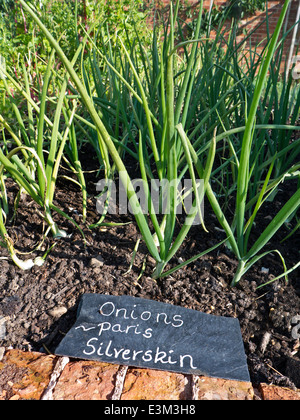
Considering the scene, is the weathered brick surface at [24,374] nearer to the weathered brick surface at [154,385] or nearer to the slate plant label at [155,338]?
the slate plant label at [155,338]

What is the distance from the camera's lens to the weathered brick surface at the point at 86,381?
2.14ft

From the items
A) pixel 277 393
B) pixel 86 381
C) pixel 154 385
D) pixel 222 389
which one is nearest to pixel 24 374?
pixel 86 381

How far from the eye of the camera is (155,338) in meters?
0.79

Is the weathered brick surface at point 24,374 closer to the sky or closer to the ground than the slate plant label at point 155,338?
closer to the sky

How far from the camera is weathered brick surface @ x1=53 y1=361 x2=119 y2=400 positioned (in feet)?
2.14

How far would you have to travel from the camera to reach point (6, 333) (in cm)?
80

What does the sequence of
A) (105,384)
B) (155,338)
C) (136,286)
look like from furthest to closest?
1. (136,286)
2. (155,338)
3. (105,384)

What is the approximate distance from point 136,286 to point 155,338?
173 millimetres

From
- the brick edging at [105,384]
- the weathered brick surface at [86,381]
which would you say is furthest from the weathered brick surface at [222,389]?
the weathered brick surface at [86,381]

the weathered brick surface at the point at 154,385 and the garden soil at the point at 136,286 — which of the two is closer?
the weathered brick surface at the point at 154,385

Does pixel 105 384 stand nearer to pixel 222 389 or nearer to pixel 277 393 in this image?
pixel 222 389

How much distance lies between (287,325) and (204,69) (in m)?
0.78

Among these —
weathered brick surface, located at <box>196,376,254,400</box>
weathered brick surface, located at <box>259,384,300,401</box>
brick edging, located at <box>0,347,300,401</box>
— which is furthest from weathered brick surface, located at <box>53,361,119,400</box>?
weathered brick surface, located at <box>259,384,300,401</box>
